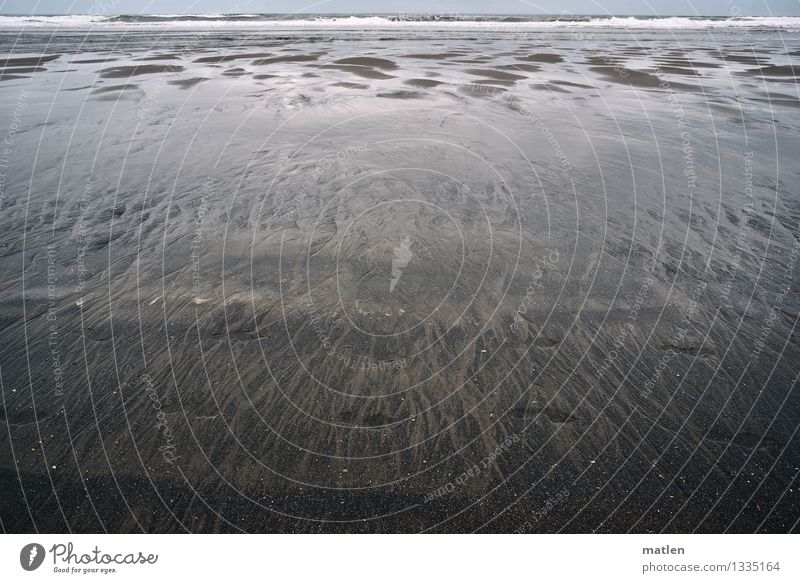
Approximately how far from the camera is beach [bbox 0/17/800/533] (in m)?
2.35

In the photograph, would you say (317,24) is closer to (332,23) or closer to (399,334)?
(332,23)

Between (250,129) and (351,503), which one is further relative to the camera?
(250,129)

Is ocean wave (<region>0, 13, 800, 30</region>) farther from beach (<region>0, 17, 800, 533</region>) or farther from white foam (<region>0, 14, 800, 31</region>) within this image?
beach (<region>0, 17, 800, 533</region>)

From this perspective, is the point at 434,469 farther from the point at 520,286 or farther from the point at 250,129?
the point at 250,129

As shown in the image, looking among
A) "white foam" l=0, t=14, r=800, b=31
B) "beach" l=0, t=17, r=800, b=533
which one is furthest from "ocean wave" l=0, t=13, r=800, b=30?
"beach" l=0, t=17, r=800, b=533

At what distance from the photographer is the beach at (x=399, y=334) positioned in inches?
92.5

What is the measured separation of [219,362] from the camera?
3213 mm

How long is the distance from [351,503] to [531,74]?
16.3m

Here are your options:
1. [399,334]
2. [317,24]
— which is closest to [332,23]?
[317,24]

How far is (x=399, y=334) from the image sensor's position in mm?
3465

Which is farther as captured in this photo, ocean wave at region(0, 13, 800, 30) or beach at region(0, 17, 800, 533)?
ocean wave at region(0, 13, 800, 30)

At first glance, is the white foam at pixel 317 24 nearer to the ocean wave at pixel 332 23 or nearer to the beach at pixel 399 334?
the ocean wave at pixel 332 23

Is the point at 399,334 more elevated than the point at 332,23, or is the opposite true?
the point at 332,23
